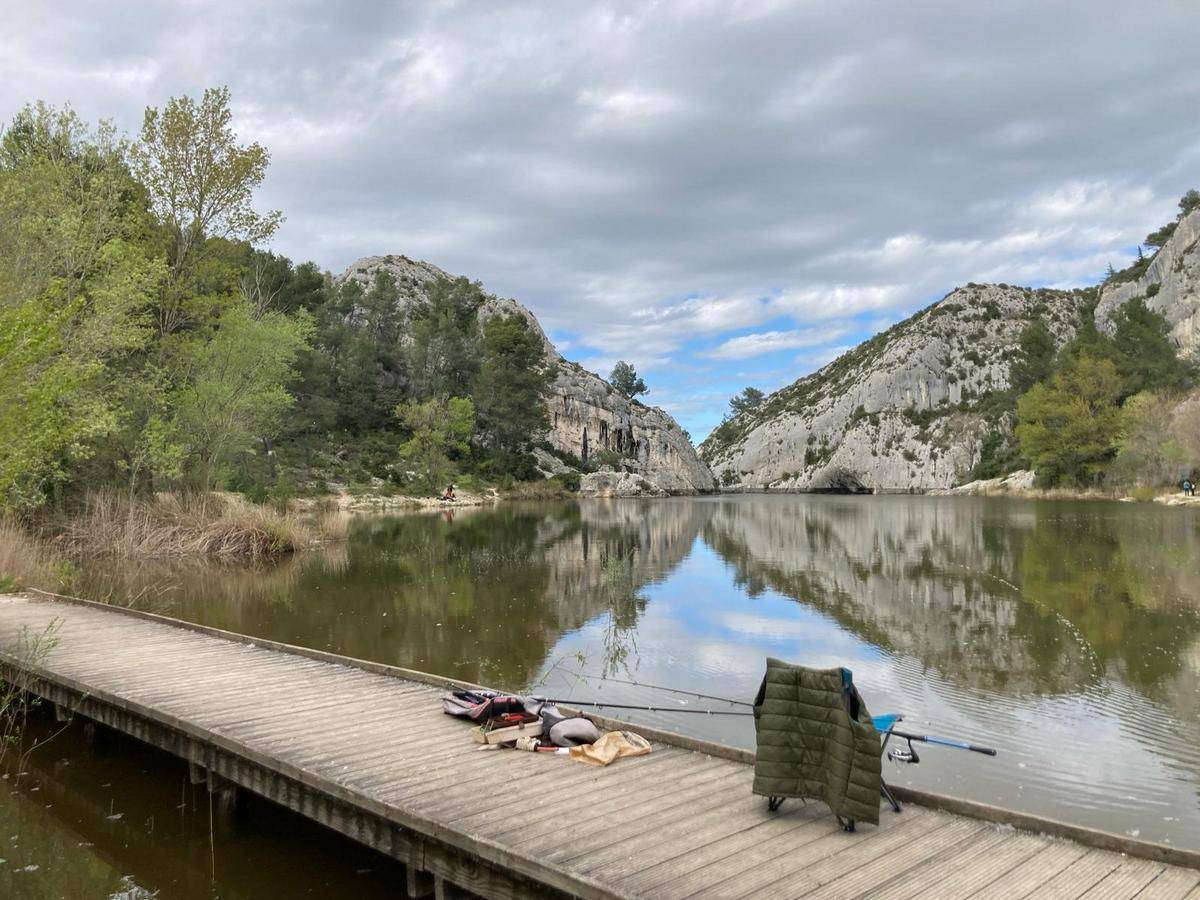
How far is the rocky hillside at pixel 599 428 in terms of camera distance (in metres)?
87.0

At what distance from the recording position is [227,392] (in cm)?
2461

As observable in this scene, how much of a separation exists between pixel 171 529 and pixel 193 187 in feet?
35.0

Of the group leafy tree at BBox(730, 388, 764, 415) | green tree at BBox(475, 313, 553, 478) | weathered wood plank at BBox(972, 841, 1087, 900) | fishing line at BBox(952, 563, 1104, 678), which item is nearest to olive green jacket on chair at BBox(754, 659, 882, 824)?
weathered wood plank at BBox(972, 841, 1087, 900)

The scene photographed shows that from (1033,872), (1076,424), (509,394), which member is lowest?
(1033,872)

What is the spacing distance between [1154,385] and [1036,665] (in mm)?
59088

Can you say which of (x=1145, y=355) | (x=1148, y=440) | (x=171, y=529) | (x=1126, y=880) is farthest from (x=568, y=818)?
(x=1145, y=355)

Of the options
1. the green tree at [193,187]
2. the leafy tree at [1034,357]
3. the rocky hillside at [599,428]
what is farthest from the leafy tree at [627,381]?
the green tree at [193,187]

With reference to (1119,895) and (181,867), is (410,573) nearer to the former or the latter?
(181,867)

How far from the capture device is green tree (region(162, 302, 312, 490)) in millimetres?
24000

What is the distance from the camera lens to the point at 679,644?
12.9m

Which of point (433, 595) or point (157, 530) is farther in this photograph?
point (157, 530)

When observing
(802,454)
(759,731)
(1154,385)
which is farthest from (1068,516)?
(802,454)

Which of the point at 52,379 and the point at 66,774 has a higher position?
the point at 52,379

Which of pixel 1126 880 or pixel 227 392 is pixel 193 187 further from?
pixel 1126 880
